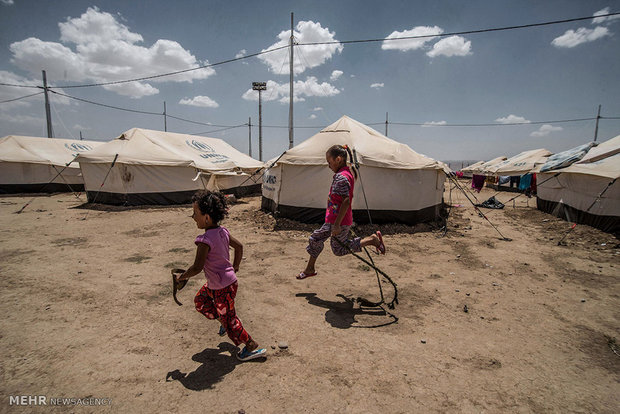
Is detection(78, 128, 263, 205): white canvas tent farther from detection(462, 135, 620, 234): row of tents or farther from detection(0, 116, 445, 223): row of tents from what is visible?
detection(462, 135, 620, 234): row of tents

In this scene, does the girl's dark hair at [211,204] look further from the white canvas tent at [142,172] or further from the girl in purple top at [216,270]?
the white canvas tent at [142,172]

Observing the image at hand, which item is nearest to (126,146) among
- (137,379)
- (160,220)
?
(160,220)

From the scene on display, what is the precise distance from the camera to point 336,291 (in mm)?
4312

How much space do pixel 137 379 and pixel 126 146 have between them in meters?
13.2

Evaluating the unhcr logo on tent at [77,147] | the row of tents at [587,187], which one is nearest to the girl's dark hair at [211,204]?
the row of tents at [587,187]

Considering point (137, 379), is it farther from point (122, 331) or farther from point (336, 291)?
point (336, 291)

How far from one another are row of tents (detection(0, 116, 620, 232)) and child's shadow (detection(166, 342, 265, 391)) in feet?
19.6

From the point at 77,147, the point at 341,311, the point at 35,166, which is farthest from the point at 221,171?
the point at 77,147

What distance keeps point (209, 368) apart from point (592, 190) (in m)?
11.4

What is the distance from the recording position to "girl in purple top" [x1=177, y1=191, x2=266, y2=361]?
2.44 metres

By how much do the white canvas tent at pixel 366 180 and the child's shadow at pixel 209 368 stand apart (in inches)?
240

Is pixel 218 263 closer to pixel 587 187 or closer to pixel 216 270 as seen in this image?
pixel 216 270

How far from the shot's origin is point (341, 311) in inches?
145

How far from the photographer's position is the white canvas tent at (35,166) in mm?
16053
